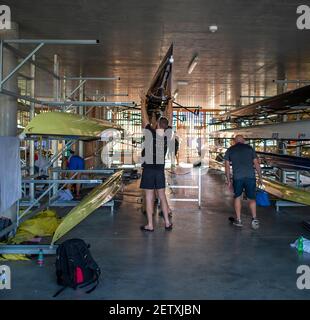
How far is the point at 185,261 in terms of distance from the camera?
186 inches

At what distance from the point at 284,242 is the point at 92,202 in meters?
2.97

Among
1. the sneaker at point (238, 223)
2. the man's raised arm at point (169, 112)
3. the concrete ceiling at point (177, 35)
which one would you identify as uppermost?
the concrete ceiling at point (177, 35)

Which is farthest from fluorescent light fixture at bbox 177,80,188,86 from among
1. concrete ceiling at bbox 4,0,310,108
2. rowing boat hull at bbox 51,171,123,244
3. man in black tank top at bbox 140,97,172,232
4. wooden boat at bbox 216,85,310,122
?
man in black tank top at bbox 140,97,172,232

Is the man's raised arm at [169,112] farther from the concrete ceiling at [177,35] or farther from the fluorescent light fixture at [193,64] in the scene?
the fluorescent light fixture at [193,64]

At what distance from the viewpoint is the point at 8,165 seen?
4.73m

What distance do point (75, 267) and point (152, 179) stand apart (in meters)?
2.54

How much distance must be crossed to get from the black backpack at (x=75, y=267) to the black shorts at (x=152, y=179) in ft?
7.36

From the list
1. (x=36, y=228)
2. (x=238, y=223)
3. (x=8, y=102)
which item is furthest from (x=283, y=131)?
(x=8, y=102)

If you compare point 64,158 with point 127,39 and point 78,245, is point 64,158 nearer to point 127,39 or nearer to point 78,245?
point 127,39

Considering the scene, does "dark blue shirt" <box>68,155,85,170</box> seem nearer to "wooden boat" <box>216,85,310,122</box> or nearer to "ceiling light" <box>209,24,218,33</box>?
"ceiling light" <box>209,24,218,33</box>

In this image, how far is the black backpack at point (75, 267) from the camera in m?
3.83

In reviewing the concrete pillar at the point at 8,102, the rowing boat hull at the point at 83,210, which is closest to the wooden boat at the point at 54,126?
the rowing boat hull at the point at 83,210

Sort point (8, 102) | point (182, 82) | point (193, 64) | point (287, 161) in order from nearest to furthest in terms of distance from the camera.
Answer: point (8, 102), point (287, 161), point (193, 64), point (182, 82)

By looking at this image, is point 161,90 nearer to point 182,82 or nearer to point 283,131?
point 283,131
